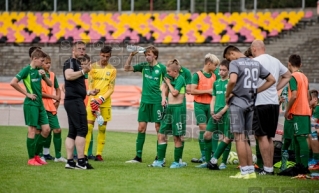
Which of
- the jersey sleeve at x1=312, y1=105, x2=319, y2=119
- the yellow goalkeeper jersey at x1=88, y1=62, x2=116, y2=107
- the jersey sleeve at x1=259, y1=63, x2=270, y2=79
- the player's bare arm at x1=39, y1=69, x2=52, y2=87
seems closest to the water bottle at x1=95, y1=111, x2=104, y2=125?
the yellow goalkeeper jersey at x1=88, y1=62, x2=116, y2=107

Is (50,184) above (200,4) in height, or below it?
below

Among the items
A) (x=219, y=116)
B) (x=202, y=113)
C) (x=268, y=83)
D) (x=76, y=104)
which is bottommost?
(x=202, y=113)

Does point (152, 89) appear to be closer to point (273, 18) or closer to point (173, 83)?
point (173, 83)

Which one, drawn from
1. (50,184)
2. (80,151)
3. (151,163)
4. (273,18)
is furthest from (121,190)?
(273,18)

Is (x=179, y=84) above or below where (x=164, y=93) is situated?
above

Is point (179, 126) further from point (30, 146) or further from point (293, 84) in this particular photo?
point (30, 146)

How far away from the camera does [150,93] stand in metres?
12.7

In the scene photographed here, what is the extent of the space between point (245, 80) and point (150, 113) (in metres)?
3.06

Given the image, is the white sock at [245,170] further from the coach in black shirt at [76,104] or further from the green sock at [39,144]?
the green sock at [39,144]

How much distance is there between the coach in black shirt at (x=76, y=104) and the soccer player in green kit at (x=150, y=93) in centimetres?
183

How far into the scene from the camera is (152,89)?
12656mm

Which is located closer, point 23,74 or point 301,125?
point 301,125

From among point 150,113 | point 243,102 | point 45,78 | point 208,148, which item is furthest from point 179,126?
point 45,78

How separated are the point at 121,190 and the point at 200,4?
24286 mm
